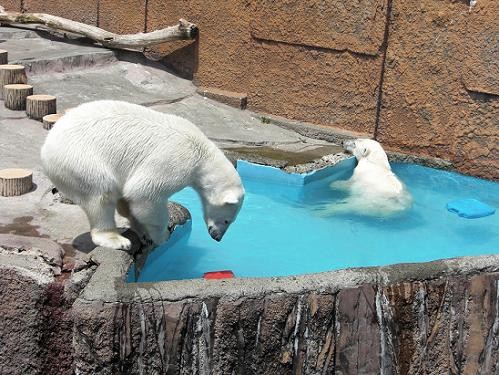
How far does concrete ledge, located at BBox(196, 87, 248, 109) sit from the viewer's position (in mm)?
7957

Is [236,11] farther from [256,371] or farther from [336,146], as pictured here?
[256,371]

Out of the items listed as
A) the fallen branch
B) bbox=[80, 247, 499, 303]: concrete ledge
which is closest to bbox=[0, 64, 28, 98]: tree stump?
the fallen branch

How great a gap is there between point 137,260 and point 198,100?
4365 millimetres

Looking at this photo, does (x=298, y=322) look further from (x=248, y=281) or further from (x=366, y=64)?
(x=366, y=64)

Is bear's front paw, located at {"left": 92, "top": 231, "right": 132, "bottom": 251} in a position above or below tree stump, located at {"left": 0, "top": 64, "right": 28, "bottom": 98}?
below

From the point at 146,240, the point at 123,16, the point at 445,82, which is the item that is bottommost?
→ the point at 146,240

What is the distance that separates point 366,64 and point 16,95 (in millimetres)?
3330

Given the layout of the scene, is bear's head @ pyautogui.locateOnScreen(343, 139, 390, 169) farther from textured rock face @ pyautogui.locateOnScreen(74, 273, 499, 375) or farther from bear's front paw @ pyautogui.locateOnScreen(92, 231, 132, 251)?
bear's front paw @ pyautogui.locateOnScreen(92, 231, 132, 251)

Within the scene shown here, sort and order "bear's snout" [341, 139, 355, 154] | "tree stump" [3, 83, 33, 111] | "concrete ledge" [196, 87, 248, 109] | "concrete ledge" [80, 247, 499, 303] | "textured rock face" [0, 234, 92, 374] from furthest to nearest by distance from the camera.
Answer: "concrete ledge" [196, 87, 248, 109], "bear's snout" [341, 139, 355, 154], "tree stump" [3, 83, 33, 111], "textured rock face" [0, 234, 92, 374], "concrete ledge" [80, 247, 499, 303]

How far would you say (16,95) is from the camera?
643cm

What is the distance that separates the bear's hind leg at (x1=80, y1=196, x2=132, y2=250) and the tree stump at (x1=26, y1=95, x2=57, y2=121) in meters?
2.93

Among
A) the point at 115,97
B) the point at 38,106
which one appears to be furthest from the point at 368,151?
the point at 38,106

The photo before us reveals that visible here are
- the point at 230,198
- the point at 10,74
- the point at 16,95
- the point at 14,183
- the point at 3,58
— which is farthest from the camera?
the point at 3,58

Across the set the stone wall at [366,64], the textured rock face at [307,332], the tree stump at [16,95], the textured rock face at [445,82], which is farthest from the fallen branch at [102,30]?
the textured rock face at [307,332]
